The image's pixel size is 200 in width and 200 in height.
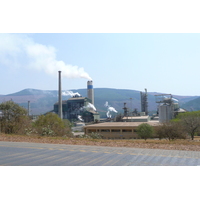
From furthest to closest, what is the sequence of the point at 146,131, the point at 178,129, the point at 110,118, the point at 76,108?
the point at 76,108, the point at 110,118, the point at 146,131, the point at 178,129

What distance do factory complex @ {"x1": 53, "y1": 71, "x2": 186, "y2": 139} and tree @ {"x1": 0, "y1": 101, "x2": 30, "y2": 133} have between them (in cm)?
2211

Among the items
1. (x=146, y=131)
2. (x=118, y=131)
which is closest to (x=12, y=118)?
(x=146, y=131)

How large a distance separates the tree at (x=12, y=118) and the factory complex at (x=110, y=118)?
2211 centimetres

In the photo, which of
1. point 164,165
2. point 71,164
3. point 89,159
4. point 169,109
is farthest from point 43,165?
point 169,109

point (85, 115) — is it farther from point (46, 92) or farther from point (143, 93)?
point (46, 92)

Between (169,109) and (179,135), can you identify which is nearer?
(179,135)

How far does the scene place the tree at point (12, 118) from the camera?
18500 mm

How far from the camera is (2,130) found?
18328mm

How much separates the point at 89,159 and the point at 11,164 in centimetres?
231

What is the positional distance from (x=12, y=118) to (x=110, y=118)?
49.7 meters

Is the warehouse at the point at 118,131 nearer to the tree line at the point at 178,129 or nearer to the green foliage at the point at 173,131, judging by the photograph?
the tree line at the point at 178,129

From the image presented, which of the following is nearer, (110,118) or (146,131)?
(146,131)

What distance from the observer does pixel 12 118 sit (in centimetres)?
1897

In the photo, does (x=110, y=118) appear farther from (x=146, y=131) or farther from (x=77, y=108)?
(x=146, y=131)
